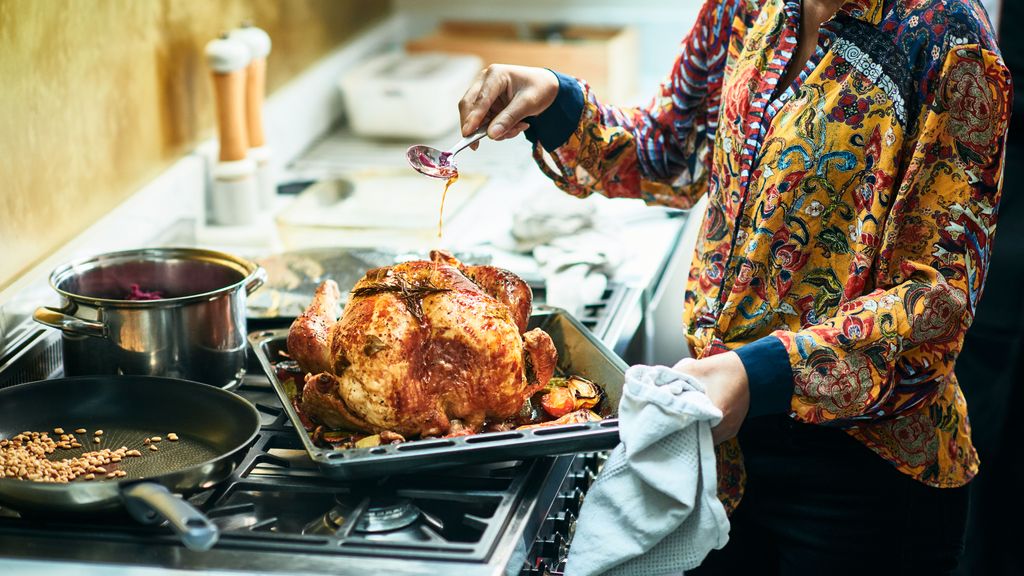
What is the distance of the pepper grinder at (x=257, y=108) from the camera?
7.77ft

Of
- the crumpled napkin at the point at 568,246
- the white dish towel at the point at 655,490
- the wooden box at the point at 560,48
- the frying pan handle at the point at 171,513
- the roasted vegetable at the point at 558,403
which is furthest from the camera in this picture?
the wooden box at the point at 560,48

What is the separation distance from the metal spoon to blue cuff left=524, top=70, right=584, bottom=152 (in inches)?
3.8

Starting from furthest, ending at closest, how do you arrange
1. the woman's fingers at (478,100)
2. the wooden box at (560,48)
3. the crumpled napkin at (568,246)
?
the wooden box at (560,48), the crumpled napkin at (568,246), the woman's fingers at (478,100)

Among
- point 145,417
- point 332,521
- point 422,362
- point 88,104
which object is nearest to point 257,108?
point 88,104

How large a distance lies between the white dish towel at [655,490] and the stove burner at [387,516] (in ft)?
0.60

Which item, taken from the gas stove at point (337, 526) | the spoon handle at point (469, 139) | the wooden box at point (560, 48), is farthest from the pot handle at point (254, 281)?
the wooden box at point (560, 48)

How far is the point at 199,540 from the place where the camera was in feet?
3.59

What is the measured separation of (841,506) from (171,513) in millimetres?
840

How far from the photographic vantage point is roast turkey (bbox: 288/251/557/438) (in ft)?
4.40

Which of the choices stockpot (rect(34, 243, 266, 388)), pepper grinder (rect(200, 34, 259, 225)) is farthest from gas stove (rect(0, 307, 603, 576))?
pepper grinder (rect(200, 34, 259, 225))

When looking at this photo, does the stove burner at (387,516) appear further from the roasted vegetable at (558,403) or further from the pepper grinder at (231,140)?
the pepper grinder at (231,140)

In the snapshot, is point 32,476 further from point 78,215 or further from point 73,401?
point 78,215

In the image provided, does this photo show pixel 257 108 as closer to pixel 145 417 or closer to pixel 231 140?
pixel 231 140

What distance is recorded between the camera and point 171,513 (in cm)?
112
